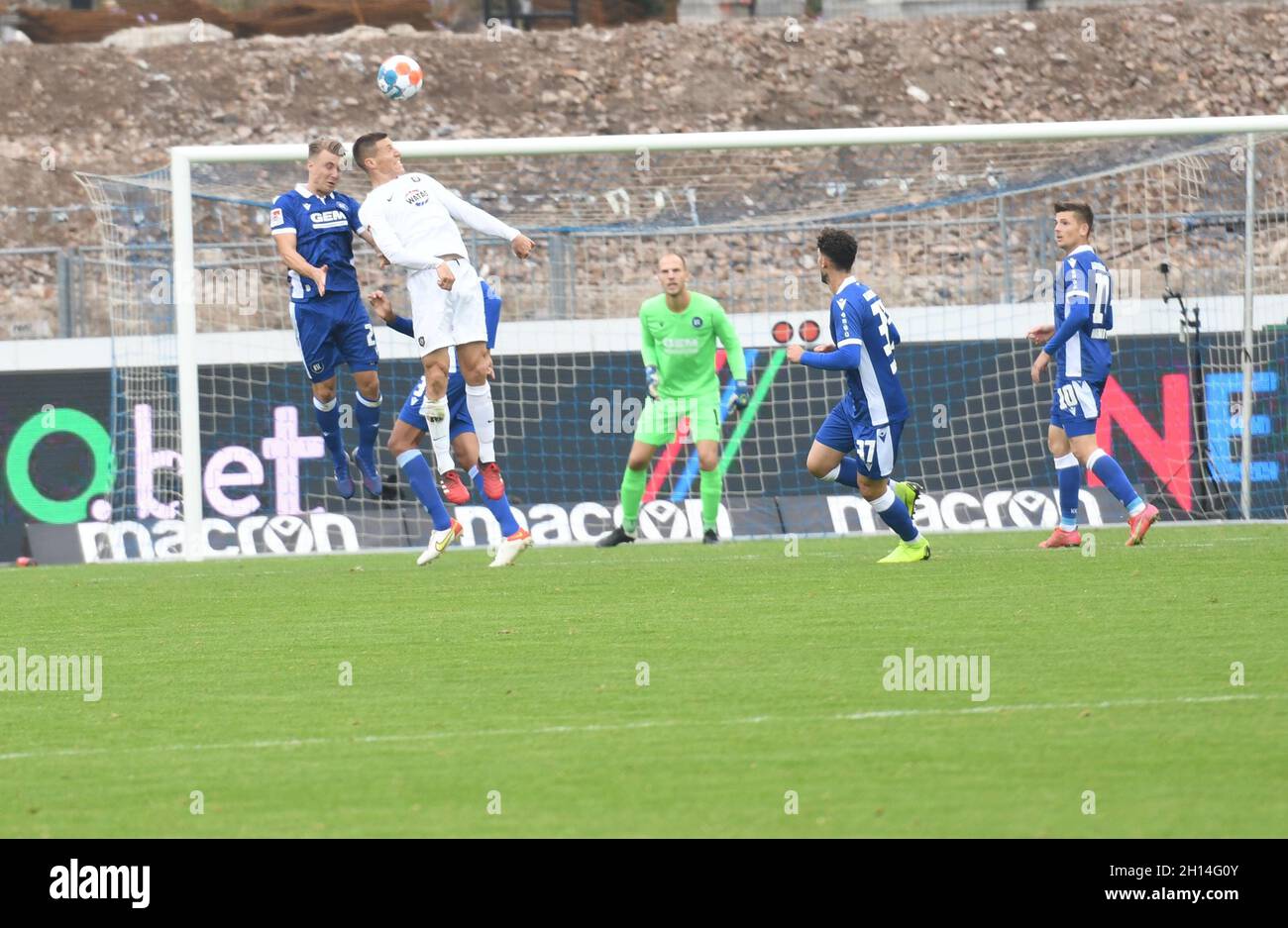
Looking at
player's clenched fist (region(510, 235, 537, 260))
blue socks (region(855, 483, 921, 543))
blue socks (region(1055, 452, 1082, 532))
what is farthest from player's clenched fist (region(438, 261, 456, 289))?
blue socks (region(1055, 452, 1082, 532))

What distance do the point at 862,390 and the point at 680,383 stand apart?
3.01 metres

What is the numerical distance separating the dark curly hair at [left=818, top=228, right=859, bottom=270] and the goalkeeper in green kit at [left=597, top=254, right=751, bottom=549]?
268 cm

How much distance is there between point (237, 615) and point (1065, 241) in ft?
18.7

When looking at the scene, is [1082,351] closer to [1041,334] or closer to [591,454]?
[1041,334]

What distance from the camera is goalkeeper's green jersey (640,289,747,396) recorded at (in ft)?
44.2

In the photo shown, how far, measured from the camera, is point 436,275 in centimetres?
1088

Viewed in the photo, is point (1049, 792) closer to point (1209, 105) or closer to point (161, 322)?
point (161, 322)

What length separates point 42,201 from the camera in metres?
30.2

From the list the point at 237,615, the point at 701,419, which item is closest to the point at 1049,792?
the point at 237,615

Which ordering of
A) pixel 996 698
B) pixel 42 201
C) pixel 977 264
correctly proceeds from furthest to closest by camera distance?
pixel 42 201, pixel 977 264, pixel 996 698

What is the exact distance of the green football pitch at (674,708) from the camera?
4.86 m

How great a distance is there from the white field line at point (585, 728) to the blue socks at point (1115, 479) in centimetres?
542

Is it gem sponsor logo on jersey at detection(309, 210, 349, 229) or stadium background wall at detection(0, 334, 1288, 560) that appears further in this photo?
stadium background wall at detection(0, 334, 1288, 560)

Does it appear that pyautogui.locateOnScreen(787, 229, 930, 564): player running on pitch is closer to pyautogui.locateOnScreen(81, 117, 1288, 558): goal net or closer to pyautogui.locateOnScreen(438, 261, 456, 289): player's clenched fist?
pyautogui.locateOnScreen(438, 261, 456, 289): player's clenched fist
